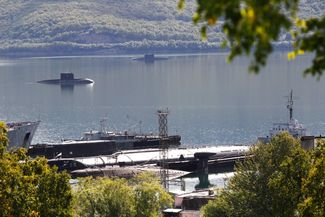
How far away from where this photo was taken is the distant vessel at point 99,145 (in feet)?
280

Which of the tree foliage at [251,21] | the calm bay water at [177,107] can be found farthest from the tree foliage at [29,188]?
the calm bay water at [177,107]

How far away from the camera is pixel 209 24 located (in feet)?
27.2

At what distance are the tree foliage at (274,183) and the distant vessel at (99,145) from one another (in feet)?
157

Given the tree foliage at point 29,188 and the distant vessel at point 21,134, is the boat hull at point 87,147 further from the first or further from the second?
the tree foliage at point 29,188

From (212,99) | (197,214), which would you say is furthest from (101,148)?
(212,99)

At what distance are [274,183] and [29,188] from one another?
6516 mm

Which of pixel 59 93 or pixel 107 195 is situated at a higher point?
pixel 59 93

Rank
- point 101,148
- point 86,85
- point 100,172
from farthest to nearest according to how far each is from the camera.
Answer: point 86,85 → point 101,148 → point 100,172

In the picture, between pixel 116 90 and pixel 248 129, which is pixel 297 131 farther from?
pixel 116 90

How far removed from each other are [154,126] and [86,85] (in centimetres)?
7591

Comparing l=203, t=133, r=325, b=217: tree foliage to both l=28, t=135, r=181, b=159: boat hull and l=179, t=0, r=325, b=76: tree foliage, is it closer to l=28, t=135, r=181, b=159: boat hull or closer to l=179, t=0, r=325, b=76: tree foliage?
l=179, t=0, r=325, b=76: tree foliage

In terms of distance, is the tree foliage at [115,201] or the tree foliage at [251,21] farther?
the tree foliage at [115,201]

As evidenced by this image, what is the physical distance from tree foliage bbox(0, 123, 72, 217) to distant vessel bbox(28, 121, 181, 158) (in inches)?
2056

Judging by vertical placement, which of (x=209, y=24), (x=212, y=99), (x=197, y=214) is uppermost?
(x=212, y=99)
